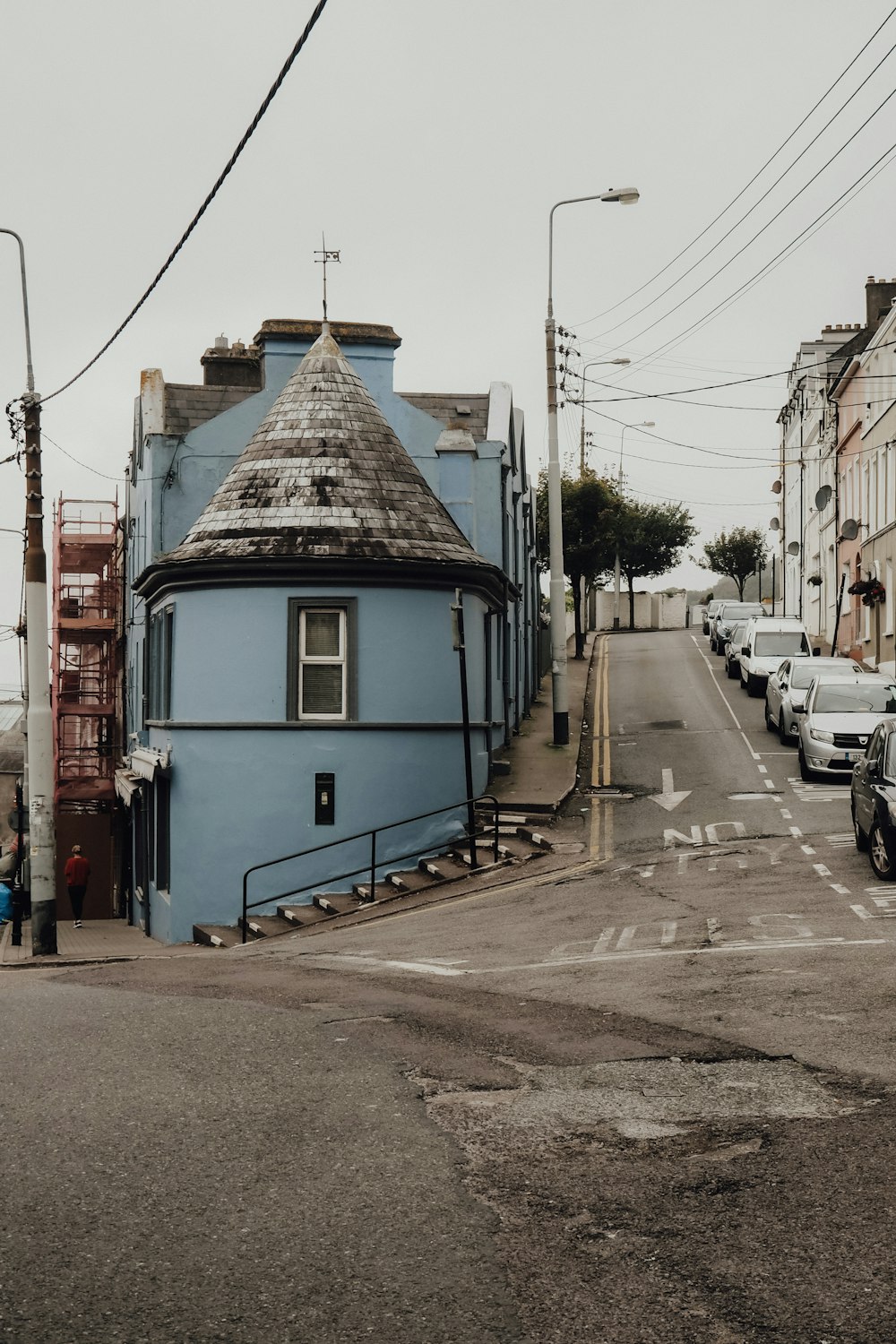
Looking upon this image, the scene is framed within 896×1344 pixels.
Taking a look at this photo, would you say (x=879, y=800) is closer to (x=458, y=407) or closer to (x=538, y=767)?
(x=538, y=767)

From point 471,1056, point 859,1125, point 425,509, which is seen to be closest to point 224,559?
point 425,509

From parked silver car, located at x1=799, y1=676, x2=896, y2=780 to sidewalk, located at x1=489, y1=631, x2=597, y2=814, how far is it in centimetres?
429

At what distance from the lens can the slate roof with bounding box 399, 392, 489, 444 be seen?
31.0m

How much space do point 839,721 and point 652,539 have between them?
60.7 meters

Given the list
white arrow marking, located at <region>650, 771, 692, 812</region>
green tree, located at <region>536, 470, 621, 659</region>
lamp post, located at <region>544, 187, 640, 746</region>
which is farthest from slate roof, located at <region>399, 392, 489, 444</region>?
green tree, located at <region>536, 470, 621, 659</region>

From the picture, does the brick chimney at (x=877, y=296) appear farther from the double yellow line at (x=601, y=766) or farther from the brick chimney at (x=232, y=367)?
the brick chimney at (x=232, y=367)

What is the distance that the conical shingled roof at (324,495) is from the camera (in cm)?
2270

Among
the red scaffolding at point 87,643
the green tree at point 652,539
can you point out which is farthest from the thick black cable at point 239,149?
the green tree at point 652,539

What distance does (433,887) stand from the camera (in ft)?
68.4

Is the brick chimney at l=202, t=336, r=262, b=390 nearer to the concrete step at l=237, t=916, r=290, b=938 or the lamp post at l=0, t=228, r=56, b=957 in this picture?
the lamp post at l=0, t=228, r=56, b=957

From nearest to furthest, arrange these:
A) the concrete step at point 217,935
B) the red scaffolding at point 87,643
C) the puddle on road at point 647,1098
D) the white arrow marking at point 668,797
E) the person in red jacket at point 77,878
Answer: the puddle on road at point 647,1098 < the concrete step at point 217,935 < the white arrow marking at point 668,797 < the person in red jacket at point 77,878 < the red scaffolding at point 87,643

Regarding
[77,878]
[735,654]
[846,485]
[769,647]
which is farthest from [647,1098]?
[846,485]

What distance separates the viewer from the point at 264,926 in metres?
21.0

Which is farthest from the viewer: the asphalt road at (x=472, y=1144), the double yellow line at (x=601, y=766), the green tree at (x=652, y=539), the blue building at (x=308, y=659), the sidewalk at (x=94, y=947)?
the green tree at (x=652, y=539)
